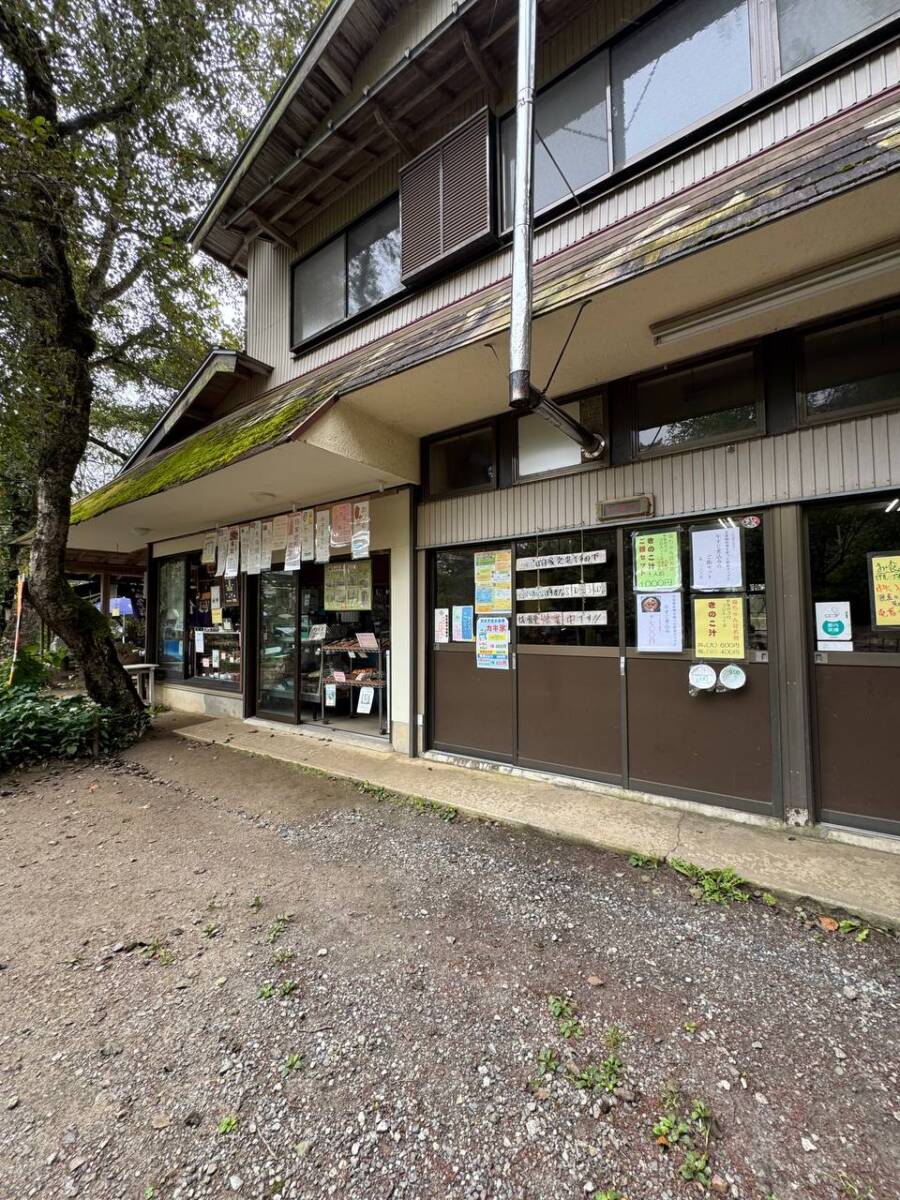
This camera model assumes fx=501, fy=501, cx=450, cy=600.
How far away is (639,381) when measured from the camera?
429 cm

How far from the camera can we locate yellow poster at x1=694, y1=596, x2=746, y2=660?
379 centimetres

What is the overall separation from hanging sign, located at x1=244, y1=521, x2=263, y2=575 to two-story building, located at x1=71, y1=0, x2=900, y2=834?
0.11 m

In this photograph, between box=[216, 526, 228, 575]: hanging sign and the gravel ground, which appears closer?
the gravel ground

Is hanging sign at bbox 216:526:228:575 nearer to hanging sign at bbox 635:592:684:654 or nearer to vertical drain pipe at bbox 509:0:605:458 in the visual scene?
vertical drain pipe at bbox 509:0:605:458

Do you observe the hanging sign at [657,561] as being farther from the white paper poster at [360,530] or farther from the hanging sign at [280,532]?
the hanging sign at [280,532]

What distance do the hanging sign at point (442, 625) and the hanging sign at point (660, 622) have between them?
208 cm

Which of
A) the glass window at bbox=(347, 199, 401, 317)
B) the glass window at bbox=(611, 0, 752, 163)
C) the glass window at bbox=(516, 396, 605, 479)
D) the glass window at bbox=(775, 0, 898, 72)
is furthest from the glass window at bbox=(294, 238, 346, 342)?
the glass window at bbox=(775, 0, 898, 72)

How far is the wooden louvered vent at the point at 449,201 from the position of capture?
4.91m

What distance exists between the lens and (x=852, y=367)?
3.45m

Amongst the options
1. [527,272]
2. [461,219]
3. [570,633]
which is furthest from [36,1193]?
[461,219]

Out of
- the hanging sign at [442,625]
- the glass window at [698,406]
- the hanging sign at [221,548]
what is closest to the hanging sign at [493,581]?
the hanging sign at [442,625]

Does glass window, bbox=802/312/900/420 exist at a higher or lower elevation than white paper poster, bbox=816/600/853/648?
higher

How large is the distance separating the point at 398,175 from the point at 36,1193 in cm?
800

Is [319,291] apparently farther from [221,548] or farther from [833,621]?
[833,621]
